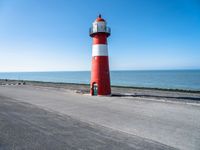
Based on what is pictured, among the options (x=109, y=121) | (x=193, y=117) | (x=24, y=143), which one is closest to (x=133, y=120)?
(x=109, y=121)

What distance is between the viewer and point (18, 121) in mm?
7320

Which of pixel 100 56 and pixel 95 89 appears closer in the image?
pixel 100 56

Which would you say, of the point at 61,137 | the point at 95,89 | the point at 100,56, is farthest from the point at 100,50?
the point at 61,137

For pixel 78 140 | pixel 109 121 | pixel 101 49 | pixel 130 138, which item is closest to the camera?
pixel 78 140

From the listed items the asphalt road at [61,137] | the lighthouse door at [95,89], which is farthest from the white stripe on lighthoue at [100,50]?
the asphalt road at [61,137]

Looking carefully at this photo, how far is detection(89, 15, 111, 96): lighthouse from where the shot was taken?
16219mm

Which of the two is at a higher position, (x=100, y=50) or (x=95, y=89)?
(x=100, y=50)

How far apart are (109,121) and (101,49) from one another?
9284 millimetres

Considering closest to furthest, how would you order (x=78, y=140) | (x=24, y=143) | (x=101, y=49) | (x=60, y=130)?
1. (x=24, y=143)
2. (x=78, y=140)
3. (x=60, y=130)
4. (x=101, y=49)

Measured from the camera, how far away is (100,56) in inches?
640

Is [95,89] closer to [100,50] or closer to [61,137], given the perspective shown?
[100,50]

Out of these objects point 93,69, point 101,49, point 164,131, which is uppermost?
point 101,49

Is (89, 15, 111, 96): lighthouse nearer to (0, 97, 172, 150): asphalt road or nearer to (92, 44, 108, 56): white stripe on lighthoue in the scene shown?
(92, 44, 108, 56): white stripe on lighthoue

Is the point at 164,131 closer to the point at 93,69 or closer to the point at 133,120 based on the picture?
the point at 133,120
